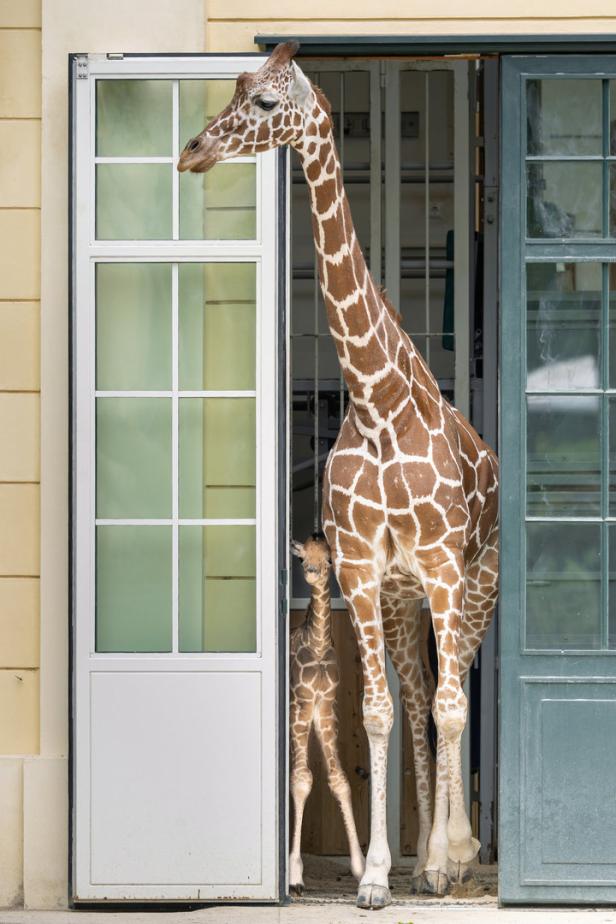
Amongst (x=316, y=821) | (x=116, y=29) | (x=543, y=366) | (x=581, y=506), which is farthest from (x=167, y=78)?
(x=316, y=821)

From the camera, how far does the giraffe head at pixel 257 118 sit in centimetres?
486

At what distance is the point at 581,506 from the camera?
5344 mm

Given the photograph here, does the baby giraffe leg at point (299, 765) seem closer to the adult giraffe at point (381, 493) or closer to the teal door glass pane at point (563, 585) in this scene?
the adult giraffe at point (381, 493)

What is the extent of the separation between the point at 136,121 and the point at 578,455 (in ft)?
6.26

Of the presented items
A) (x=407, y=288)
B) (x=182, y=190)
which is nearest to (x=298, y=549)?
(x=182, y=190)

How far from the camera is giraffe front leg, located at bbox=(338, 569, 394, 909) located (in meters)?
5.43

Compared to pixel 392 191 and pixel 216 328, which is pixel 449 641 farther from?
pixel 392 191

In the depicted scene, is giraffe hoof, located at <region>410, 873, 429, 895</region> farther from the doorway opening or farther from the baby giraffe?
the doorway opening

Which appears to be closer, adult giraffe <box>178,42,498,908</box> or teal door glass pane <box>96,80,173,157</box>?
adult giraffe <box>178,42,498,908</box>

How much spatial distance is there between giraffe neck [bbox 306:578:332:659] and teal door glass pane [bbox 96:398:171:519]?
661mm

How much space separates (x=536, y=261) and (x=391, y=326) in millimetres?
544

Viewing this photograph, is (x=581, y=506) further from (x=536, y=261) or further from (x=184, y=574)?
(x=184, y=574)

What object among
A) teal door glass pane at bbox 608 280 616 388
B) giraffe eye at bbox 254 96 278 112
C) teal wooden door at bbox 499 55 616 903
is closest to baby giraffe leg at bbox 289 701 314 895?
teal wooden door at bbox 499 55 616 903

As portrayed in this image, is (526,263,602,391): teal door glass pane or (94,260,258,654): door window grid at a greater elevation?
(526,263,602,391): teal door glass pane
